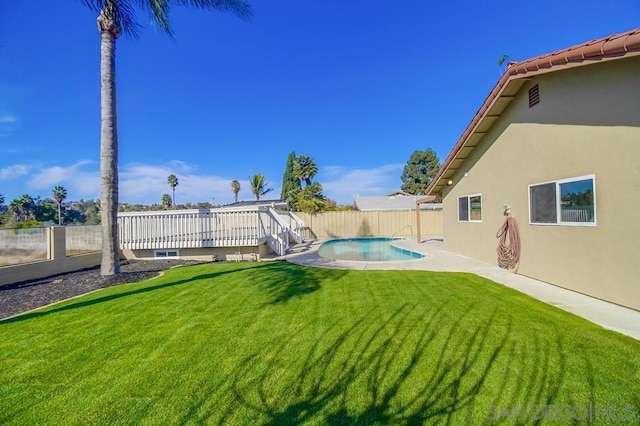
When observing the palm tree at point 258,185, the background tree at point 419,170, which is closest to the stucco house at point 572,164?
the palm tree at point 258,185

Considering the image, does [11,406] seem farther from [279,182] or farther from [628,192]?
[279,182]

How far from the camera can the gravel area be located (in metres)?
5.86

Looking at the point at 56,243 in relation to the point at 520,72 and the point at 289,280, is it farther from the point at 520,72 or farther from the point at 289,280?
the point at 520,72

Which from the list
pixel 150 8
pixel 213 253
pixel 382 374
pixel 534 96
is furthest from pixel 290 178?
pixel 382 374

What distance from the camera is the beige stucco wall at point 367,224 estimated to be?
22.3 metres

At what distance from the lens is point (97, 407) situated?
260 centimetres

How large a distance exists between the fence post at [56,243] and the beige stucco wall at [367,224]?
1527cm

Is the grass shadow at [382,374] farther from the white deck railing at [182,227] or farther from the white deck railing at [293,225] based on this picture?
the white deck railing at [293,225]

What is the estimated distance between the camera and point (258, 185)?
152ft

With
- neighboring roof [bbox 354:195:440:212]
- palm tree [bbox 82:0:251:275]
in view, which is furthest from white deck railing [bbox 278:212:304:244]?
neighboring roof [bbox 354:195:440:212]

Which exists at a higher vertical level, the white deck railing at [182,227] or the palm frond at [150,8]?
the palm frond at [150,8]

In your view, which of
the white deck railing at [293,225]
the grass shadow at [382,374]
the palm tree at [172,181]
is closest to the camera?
the grass shadow at [382,374]

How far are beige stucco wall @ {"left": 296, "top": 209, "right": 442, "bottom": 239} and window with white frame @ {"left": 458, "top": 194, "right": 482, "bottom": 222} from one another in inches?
414

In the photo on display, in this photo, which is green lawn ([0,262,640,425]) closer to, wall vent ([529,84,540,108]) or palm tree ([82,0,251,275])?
palm tree ([82,0,251,275])
